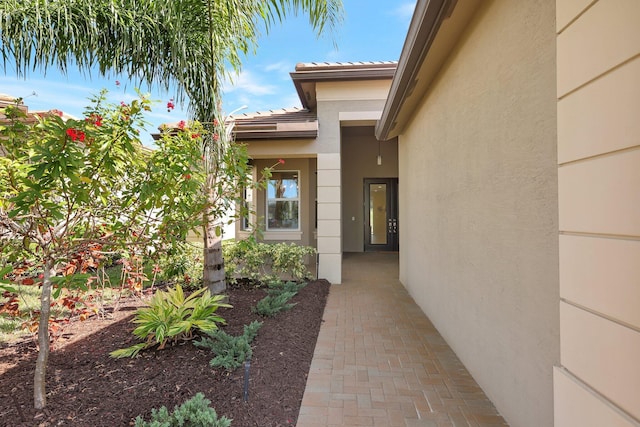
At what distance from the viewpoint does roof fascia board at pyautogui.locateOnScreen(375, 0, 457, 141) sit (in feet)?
9.94

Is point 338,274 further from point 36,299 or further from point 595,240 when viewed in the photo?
point 595,240

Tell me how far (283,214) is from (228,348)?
660cm

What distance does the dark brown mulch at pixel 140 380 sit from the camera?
102 inches

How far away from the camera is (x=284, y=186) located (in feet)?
32.8

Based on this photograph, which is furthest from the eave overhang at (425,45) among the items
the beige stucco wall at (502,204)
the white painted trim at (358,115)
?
the white painted trim at (358,115)

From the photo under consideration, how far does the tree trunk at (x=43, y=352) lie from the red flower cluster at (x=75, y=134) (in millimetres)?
1206

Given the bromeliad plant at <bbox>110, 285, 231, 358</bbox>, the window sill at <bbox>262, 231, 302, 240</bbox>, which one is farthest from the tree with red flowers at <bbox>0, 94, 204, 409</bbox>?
the window sill at <bbox>262, 231, 302, 240</bbox>

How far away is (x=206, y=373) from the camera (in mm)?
3160

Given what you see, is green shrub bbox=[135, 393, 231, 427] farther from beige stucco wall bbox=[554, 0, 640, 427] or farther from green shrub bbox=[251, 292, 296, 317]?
green shrub bbox=[251, 292, 296, 317]

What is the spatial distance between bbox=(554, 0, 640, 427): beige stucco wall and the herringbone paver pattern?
4.83ft

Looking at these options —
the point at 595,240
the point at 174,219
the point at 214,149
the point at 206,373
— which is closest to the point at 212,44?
the point at 214,149

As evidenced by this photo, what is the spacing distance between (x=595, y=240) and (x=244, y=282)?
679cm

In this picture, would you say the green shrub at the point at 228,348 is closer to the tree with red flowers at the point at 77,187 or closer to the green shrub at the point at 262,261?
the tree with red flowers at the point at 77,187

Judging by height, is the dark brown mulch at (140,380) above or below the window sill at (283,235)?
below
